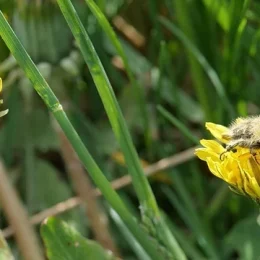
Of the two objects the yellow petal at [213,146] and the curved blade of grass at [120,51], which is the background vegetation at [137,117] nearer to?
the curved blade of grass at [120,51]

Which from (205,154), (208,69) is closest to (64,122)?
(205,154)

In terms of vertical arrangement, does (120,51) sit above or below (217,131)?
above

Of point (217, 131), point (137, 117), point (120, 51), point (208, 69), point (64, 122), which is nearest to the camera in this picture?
point (64, 122)

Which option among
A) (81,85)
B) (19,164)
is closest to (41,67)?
(81,85)

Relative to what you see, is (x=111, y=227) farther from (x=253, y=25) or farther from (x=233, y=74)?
(x=253, y=25)

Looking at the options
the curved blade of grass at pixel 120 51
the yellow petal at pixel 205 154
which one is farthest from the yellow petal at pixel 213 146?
the curved blade of grass at pixel 120 51

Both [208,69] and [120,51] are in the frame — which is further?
[208,69]

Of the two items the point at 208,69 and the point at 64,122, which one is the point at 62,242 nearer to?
the point at 64,122
